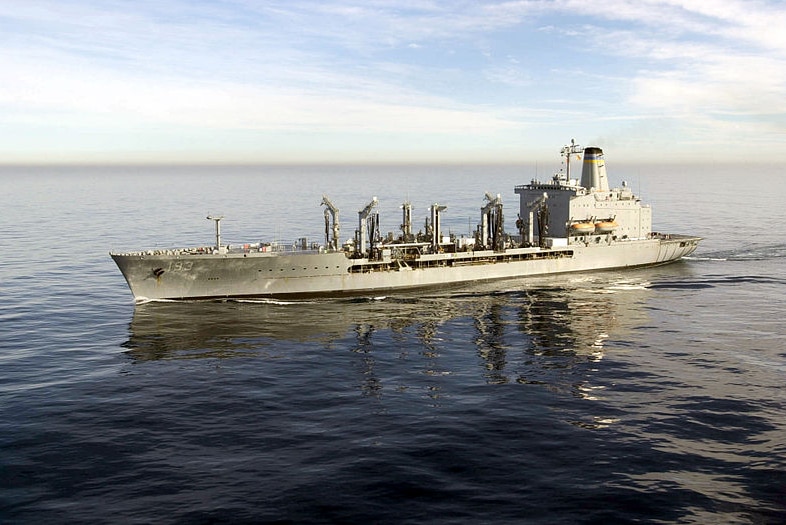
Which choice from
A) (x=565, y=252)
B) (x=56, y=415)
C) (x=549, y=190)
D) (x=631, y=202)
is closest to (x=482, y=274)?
(x=565, y=252)

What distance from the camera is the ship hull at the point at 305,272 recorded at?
49.3m

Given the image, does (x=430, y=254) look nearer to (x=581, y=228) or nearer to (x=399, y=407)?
(x=581, y=228)

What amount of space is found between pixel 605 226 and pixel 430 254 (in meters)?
22.3

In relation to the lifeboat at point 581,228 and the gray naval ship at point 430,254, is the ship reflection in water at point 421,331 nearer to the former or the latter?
the gray naval ship at point 430,254

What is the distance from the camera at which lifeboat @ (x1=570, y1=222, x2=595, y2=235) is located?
223 feet

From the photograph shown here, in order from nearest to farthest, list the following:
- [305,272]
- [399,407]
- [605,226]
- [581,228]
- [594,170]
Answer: [399,407] < [305,272] < [581,228] < [605,226] < [594,170]

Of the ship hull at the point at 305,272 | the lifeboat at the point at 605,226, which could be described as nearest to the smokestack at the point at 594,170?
the lifeboat at the point at 605,226

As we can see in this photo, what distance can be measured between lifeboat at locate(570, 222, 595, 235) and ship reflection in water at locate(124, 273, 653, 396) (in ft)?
41.6

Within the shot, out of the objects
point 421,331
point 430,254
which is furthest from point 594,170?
point 421,331

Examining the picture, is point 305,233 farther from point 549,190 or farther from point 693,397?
point 693,397

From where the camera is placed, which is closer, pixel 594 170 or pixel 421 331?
pixel 421 331

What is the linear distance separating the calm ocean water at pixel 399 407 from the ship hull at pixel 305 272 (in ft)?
6.63

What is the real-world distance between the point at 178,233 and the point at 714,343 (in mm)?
74519

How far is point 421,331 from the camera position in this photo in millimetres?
42438
